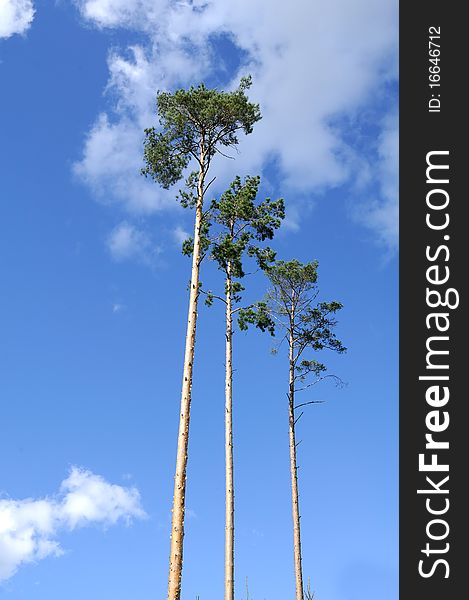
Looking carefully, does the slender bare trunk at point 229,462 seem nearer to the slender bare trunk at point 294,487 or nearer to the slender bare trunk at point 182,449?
the slender bare trunk at point 294,487

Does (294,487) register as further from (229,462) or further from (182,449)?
(182,449)

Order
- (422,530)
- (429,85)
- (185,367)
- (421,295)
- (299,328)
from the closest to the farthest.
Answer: (422,530) → (421,295) → (429,85) → (185,367) → (299,328)

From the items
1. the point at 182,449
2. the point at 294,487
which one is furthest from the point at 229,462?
the point at 182,449

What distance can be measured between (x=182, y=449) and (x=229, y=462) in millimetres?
5684

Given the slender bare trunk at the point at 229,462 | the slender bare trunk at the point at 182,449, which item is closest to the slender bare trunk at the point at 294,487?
the slender bare trunk at the point at 229,462

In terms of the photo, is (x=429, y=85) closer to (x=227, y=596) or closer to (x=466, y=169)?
(x=466, y=169)

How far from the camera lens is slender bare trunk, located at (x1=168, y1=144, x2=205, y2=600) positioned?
12812 millimetres

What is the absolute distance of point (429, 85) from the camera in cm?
1251

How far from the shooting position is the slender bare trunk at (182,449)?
12.8 m

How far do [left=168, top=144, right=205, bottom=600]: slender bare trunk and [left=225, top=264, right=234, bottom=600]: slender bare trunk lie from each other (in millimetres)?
4686

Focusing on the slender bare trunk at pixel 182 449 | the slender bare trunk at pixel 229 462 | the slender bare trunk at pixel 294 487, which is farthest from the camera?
the slender bare trunk at pixel 294 487

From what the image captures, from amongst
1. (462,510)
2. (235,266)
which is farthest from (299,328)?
(462,510)

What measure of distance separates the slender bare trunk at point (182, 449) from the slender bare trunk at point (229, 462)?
184 inches

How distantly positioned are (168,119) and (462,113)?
8.64 metres
